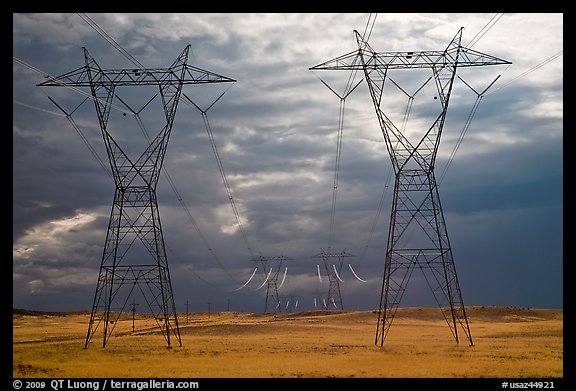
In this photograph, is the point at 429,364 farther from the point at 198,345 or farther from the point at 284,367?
the point at 198,345

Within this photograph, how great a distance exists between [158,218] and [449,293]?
26023mm

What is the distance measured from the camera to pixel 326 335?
279 ft

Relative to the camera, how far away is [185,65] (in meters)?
58.5

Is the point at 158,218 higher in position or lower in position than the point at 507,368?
higher

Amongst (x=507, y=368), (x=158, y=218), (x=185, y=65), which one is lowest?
(x=507, y=368)

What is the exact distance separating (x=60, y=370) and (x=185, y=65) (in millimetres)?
28042
